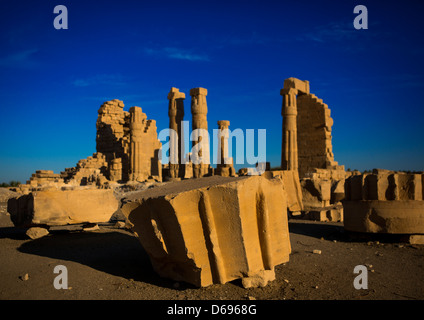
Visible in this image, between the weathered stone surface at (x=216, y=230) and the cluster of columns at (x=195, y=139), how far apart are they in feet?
45.1

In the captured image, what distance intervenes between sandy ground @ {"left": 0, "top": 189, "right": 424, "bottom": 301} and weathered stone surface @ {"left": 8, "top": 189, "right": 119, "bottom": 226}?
0.38 m

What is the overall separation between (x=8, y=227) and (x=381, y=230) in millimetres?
7888

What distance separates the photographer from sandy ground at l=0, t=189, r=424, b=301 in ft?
10.8

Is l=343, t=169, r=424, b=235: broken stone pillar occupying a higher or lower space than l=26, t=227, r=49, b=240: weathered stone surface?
higher

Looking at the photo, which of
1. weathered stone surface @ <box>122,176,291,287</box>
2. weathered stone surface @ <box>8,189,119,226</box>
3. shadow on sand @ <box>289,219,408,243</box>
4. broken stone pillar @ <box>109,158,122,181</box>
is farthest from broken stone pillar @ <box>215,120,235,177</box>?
weathered stone surface @ <box>122,176,291,287</box>

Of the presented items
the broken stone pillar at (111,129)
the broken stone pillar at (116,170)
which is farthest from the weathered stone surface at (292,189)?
the broken stone pillar at (111,129)

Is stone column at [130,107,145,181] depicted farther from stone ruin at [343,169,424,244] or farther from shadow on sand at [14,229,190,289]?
stone ruin at [343,169,424,244]

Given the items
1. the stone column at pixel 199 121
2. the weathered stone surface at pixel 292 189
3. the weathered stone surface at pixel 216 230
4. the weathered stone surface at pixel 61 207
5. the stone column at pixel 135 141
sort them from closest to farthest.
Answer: the weathered stone surface at pixel 216 230
the weathered stone surface at pixel 61 207
the weathered stone surface at pixel 292 189
the stone column at pixel 199 121
the stone column at pixel 135 141

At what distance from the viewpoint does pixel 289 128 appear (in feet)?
50.9

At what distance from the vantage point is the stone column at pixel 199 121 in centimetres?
1742

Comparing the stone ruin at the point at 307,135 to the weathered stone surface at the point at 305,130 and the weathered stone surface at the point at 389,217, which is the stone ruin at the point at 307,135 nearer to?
the weathered stone surface at the point at 305,130

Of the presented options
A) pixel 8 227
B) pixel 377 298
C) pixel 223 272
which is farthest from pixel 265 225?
pixel 8 227

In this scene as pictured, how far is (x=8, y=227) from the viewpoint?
24.1 ft
